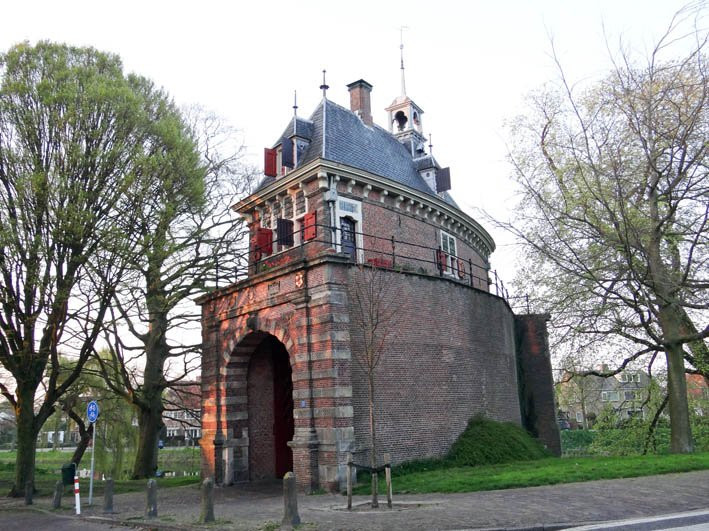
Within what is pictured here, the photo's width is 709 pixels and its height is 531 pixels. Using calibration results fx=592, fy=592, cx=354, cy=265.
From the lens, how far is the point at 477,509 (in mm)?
10414

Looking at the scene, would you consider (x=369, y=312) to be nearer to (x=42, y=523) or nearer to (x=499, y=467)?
(x=499, y=467)

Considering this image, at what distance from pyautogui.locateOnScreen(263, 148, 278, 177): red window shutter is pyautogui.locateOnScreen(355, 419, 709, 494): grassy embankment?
12055 millimetres

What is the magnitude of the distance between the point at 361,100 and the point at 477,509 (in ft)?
69.2

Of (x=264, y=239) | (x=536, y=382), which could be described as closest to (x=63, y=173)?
(x=264, y=239)

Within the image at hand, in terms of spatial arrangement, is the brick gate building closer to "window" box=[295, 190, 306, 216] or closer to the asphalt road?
"window" box=[295, 190, 306, 216]

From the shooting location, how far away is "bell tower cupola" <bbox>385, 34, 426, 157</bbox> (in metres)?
29.9

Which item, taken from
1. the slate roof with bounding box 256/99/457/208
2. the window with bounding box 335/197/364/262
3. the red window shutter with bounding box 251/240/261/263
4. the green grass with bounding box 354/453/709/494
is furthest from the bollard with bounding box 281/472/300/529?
the slate roof with bounding box 256/99/457/208

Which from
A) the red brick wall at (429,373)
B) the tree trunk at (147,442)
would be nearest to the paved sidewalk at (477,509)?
the red brick wall at (429,373)

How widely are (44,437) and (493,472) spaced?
3519 inches

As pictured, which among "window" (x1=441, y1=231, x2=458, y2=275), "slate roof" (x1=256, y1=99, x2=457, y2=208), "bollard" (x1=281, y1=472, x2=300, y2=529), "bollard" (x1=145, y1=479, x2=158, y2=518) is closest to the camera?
"bollard" (x1=281, y1=472, x2=300, y2=529)

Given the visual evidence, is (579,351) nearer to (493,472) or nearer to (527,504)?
(493,472)

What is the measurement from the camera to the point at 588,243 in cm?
1772

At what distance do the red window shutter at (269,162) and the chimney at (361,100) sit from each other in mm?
5685

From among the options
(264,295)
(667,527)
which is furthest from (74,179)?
(667,527)
